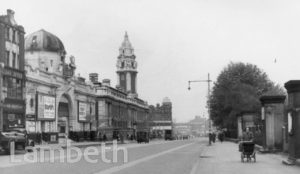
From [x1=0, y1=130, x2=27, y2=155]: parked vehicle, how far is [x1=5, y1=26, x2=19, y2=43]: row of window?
22.7m

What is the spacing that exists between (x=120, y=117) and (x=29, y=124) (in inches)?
2022

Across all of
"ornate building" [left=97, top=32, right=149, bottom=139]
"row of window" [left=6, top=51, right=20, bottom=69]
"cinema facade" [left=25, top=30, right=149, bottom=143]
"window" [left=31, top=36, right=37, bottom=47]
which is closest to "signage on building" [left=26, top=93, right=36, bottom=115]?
"cinema facade" [left=25, top=30, right=149, bottom=143]

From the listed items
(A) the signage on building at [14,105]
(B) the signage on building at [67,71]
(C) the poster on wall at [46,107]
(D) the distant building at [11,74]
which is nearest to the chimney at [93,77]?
(B) the signage on building at [67,71]

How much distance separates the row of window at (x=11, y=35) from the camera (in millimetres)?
59156

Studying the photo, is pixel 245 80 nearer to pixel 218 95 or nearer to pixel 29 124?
pixel 218 95

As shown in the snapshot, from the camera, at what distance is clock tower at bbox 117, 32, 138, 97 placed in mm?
150750

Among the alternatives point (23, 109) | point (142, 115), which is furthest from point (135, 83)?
point (23, 109)

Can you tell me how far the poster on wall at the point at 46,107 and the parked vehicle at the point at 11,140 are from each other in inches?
1020

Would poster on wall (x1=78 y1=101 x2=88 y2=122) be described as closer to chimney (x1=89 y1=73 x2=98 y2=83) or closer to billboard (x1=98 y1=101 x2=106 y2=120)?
billboard (x1=98 y1=101 x2=106 y2=120)

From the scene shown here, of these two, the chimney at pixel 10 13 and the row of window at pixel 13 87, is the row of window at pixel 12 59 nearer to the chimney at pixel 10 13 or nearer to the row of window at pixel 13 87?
the row of window at pixel 13 87

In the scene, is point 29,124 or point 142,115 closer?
point 29,124

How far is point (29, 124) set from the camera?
6231 cm

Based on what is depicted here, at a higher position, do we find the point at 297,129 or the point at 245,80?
the point at 245,80

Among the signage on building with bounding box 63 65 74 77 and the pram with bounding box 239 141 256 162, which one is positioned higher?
the signage on building with bounding box 63 65 74 77
